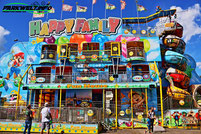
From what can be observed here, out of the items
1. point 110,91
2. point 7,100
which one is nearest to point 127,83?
point 110,91

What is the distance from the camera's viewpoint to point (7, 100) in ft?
69.5

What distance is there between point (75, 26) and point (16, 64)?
834 cm

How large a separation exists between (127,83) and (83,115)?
6232mm

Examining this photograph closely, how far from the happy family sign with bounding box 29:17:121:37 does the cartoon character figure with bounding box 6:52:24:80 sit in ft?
9.38

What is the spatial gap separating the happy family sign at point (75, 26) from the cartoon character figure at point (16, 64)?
9.38 ft

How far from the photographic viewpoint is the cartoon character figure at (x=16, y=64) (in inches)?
866

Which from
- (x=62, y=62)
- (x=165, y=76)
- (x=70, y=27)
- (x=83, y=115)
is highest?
(x=70, y=27)

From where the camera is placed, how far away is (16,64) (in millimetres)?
22203

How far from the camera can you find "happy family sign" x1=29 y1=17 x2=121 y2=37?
864 inches

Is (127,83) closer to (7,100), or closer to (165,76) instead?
(165,76)

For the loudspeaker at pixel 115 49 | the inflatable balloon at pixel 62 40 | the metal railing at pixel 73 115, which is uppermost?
the inflatable balloon at pixel 62 40

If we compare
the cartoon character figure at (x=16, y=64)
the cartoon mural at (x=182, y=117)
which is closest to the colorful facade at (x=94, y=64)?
the cartoon character figure at (x=16, y=64)

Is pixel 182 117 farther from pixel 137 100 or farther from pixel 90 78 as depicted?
pixel 90 78

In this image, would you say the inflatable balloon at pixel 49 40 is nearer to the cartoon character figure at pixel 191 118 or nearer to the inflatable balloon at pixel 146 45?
the inflatable balloon at pixel 146 45
